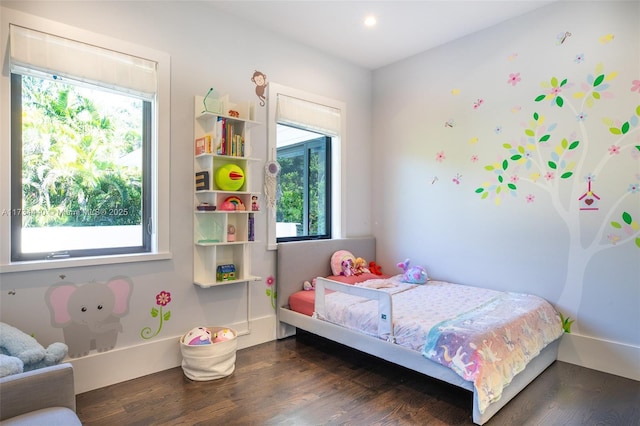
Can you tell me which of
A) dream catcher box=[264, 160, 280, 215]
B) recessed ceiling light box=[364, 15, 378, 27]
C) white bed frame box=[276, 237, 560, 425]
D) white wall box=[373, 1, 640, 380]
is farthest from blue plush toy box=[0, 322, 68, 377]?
recessed ceiling light box=[364, 15, 378, 27]

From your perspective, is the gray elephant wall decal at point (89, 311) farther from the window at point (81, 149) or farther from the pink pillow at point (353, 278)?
the pink pillow at point (353, 278)

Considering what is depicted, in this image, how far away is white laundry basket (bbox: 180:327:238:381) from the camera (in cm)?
251

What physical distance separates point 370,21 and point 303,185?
5.45ft

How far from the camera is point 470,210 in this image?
3.44 metres

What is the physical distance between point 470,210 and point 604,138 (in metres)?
1.15

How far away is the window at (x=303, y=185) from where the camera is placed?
11.8 ft

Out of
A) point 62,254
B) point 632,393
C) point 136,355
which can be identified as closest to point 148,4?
point 62,254

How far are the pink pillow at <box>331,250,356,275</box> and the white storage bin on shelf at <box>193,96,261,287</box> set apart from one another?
3.00 feet

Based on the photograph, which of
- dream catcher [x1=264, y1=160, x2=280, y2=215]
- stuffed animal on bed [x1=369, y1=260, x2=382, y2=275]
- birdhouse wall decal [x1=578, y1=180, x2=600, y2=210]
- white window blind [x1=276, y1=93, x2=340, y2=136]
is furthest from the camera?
stuffed animal on bed [x1=369, y1=260, x2=382, y2=275]

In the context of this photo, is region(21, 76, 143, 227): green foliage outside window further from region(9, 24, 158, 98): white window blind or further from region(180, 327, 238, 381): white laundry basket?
region(180, 327, 238, 381): white laundry basket

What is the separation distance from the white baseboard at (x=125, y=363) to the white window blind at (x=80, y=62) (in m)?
1.82

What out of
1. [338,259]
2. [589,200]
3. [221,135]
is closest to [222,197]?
[221,135]

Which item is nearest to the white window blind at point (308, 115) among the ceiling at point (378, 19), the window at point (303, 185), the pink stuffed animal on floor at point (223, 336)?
the window at point (303, 185)

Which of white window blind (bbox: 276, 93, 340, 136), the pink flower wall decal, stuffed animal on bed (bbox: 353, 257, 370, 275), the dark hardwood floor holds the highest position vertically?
the pink flower wall decal
